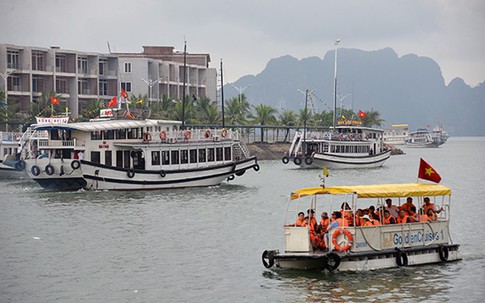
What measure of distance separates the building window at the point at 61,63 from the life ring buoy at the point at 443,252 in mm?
84988

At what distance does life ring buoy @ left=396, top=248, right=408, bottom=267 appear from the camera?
2689 centimetres

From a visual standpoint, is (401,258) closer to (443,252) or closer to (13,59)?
(443,252)

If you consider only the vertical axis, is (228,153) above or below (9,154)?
above

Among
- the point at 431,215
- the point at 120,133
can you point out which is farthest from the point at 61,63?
the point at 431,215

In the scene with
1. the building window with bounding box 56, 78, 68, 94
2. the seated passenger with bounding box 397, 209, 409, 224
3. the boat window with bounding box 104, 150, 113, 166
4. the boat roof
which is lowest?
the seated passenger with bounding box 397, 209, 409, 224

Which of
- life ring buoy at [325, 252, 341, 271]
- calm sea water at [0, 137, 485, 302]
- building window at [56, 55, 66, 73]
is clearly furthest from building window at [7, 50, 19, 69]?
life ring buoy at [325, 252, 341, 271]

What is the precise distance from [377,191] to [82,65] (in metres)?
88.4

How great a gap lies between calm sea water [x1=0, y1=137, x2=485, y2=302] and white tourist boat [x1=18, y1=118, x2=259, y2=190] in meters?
1.38

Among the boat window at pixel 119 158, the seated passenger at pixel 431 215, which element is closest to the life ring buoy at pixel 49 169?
the boat window at pixel 119 158

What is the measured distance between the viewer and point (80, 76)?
4299 inches

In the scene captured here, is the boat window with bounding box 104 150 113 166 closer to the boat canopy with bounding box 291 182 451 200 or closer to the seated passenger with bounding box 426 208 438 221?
the boat canopy with bounding box 291 182 451 200

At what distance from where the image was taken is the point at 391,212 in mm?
27844

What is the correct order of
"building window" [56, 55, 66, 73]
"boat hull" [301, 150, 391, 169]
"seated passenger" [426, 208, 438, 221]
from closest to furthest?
"seated passenger" [426, 208, 438, 221] → "boat hull" [301, 150, 391, 169] → "building window" [56, 55, 66, 73]

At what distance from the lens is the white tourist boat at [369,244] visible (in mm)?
25891
